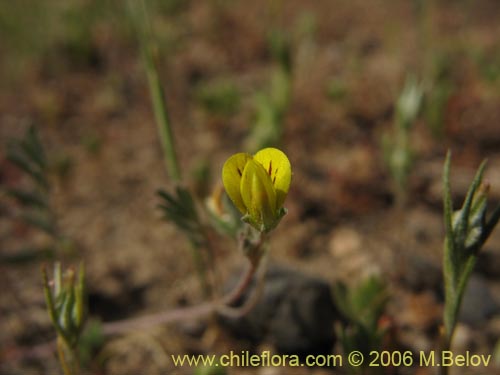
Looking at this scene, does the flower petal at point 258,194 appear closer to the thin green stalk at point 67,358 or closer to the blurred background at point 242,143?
the thin green stalk at point 67,358

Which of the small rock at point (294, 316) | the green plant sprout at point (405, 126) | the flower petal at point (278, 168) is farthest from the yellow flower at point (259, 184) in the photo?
the green plant sprout at point (405, 126)

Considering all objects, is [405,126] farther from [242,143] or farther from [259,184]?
[242,143]

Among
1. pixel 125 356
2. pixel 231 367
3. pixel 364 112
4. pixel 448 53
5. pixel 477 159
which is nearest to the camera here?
pixel 231 367

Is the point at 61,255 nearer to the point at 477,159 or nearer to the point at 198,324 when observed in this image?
the point at 198,324

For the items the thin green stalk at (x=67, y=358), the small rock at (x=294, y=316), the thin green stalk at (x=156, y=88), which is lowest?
the small rock at (x=294, y=316)

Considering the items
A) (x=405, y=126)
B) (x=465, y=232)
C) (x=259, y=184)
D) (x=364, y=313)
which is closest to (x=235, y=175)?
(x=259, y=184)

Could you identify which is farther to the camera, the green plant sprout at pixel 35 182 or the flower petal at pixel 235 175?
the green plant sprout at pixel 35 182

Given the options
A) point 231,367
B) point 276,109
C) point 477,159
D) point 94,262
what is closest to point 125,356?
point 231,367
